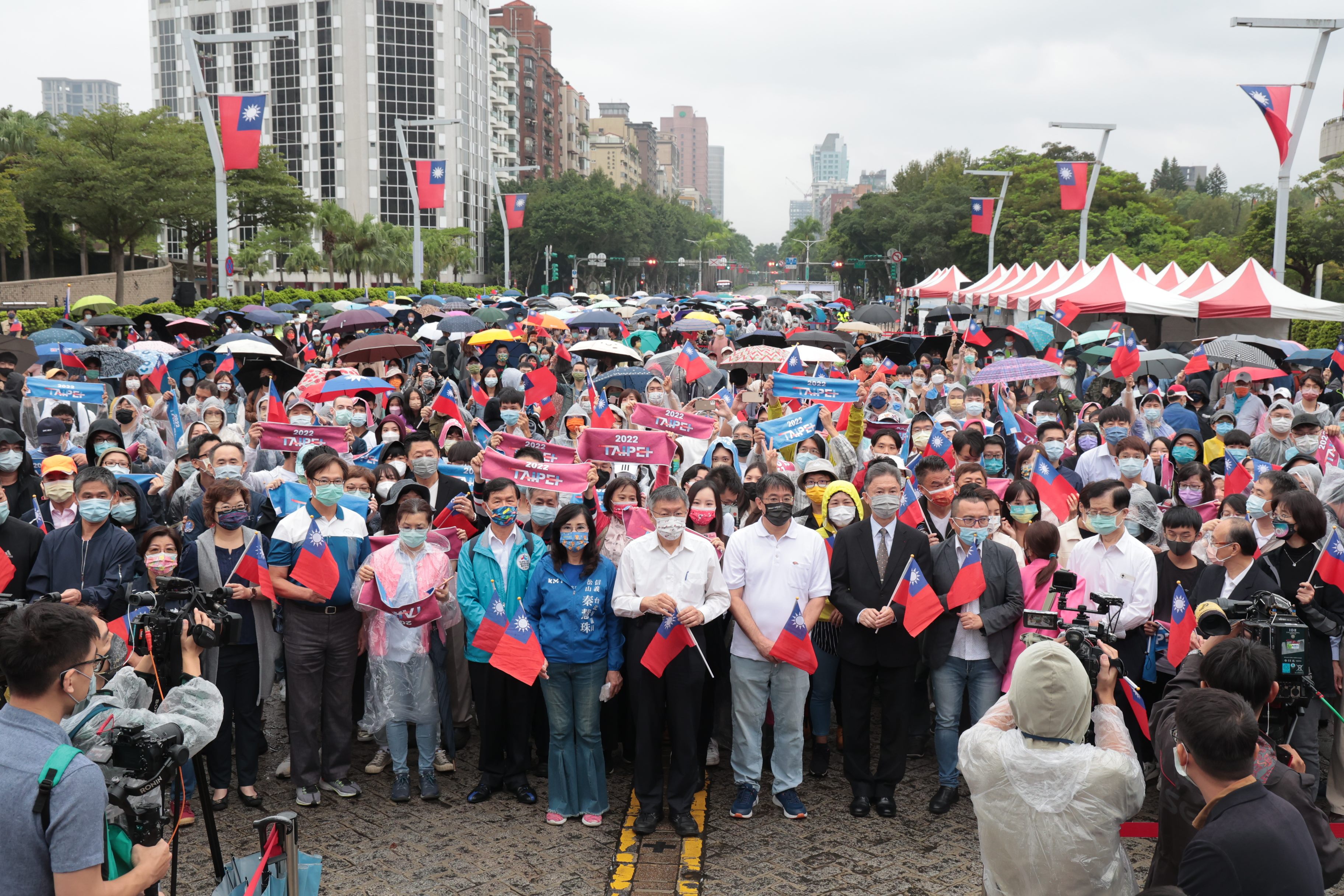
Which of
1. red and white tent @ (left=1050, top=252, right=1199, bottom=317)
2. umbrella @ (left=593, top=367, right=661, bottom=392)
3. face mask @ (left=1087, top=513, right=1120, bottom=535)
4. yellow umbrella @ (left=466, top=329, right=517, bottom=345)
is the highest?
red and white tent @ (left=1050, top=252, right=1199, bottom=317)

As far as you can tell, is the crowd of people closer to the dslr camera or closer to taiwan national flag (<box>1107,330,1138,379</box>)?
the dslr camera

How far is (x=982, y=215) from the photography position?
45.3 meters

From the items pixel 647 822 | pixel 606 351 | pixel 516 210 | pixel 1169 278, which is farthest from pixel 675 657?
pixel 516 210

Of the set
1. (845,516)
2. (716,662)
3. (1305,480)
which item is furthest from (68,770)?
(1305,480)

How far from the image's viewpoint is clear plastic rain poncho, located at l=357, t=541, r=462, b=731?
21.2 feet

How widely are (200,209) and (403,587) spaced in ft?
149

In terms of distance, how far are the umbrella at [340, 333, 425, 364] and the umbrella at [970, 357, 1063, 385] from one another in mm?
7938

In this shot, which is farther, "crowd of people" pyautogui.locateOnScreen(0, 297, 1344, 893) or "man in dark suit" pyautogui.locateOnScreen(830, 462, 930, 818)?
"man in dark suit" pyautogui.locateOnScreen(830, 462, 930, 818)

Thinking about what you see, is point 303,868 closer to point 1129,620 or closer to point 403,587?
point 403,587

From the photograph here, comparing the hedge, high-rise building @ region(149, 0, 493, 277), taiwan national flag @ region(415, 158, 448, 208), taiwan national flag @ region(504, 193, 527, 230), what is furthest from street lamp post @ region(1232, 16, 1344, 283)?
high-rise building @ region(149, 0, 493, 277)

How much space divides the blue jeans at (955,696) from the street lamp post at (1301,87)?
16.4 meters

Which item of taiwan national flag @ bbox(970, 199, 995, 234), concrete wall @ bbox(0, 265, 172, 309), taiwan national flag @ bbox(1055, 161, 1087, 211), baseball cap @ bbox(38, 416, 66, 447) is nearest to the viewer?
baseball cap @ bbox(38, 416, 66, 447)

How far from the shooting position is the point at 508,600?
6.33 m

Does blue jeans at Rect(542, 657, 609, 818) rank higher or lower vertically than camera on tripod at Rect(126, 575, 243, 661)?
lower
